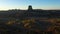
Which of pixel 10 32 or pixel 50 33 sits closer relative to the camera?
pixel 50 33

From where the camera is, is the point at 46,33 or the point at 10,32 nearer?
the point at 46,33

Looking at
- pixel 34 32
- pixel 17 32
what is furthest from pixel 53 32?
pixel 17 32

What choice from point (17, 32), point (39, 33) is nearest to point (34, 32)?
point (39, 33)

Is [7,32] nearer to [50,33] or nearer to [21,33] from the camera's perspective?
[21,33]

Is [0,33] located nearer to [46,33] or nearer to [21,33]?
[21,33]

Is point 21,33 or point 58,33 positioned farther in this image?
point 21,33

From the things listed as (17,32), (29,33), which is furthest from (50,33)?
(17,32)

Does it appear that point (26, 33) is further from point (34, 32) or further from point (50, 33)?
point (50, 33)
